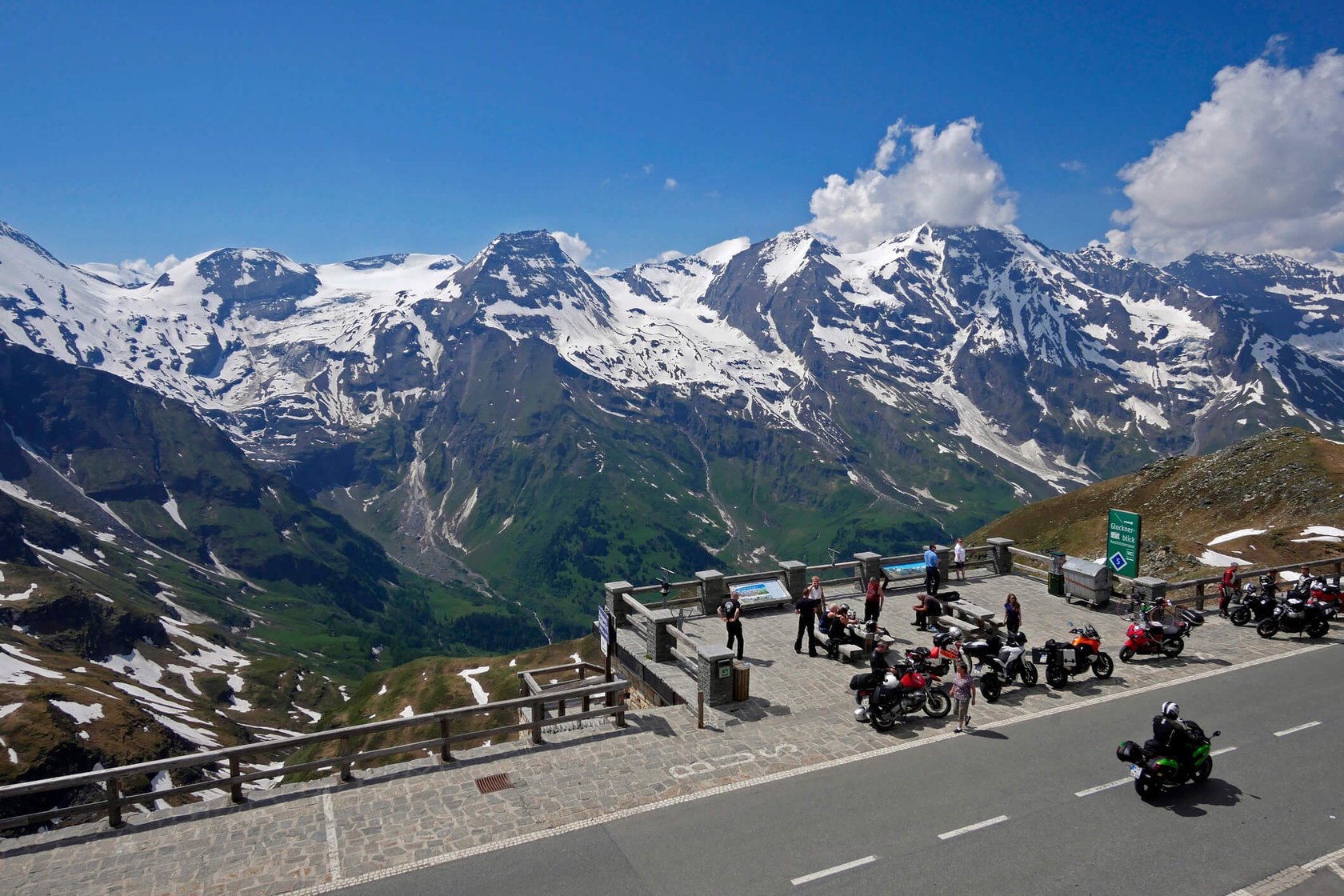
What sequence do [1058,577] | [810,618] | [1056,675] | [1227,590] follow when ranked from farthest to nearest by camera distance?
[1058,577], [1227,590], [810,618], [1056,675]

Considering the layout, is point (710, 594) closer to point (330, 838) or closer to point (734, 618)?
point (734, 618)

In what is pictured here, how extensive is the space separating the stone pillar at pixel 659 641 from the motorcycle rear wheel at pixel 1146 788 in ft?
41.3

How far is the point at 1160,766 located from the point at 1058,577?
17954 millimetres

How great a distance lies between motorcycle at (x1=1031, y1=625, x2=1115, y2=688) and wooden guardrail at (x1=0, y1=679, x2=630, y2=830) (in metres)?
12.8

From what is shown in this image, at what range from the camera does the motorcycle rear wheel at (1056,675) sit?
72.4 feet

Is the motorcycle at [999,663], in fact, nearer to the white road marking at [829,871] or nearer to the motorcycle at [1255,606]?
the white road marking at [829,871]

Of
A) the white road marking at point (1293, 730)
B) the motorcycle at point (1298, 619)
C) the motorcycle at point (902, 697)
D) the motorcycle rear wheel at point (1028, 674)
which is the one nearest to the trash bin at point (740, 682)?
the motorcycle at point (902, 697)

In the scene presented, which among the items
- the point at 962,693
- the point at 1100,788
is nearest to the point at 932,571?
the point at 962,693

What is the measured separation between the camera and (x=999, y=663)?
21672mm

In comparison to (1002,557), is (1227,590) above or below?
below

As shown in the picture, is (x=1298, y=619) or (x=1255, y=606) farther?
(x=1255, y=606)

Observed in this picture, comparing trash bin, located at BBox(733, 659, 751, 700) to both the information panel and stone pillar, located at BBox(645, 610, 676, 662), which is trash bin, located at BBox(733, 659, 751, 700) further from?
the information panel

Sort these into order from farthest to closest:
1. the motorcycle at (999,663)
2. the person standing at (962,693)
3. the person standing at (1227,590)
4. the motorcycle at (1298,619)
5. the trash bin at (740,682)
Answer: the person standing at (1227,590) → the motorcycle at (1298,619) → the motorcycle at (999,663) → the trash bin at (740,682) → the person standing at (962,693)

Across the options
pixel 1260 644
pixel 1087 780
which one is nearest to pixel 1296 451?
pixel 1260 644
